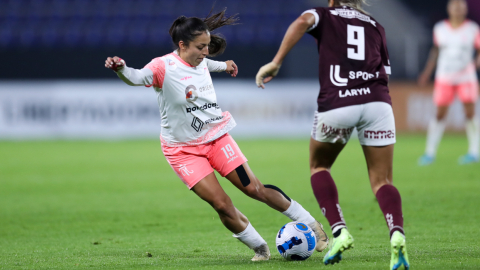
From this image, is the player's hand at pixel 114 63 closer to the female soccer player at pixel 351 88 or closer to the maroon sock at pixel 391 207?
the female soccer player at pixel 351 88

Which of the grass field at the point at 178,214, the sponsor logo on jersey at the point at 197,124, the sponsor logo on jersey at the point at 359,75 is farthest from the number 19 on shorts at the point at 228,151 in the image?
the sponsor logo on jersey at the point at 359,75

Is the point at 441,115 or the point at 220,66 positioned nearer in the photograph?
the point at 220,66

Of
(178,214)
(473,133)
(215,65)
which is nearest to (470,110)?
(473,133)

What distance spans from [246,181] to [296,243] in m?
0.61

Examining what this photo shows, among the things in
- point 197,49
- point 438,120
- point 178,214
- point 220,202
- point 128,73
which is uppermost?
point 197,49

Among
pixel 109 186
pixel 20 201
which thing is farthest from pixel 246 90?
pixel 20 201

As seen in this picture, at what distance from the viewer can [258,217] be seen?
6.68m

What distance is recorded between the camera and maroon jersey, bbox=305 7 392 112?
395 centimetres

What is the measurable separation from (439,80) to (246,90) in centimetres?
706

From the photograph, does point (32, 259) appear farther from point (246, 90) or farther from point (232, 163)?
point (246, 90)

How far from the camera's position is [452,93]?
11234mm

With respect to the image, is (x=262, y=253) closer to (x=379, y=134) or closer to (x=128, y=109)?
(x=379, y=134)

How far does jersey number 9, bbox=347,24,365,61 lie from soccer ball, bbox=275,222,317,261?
1.47 metres

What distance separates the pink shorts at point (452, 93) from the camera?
1104cm
